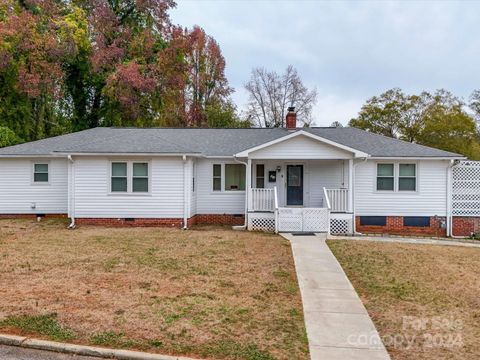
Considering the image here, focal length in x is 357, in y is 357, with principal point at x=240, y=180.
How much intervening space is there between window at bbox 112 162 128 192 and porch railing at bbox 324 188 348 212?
25.3ft

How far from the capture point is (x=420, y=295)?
251 inches

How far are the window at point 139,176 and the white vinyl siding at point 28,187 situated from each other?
3605 mm

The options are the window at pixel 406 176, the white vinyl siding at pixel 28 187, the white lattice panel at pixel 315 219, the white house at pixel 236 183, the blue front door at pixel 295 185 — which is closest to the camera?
the white lattice panel at pixel 315 219

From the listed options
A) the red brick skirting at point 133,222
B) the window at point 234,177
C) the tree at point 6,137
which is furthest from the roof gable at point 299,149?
the tree at point 6,137

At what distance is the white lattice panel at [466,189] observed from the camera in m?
14.5

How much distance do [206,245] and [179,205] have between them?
12.5 feet

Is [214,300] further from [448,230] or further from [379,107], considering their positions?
[379,107]

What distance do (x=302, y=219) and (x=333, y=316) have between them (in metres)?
7.86

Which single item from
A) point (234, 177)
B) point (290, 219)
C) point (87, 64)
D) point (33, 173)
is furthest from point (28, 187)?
point (87, 64)

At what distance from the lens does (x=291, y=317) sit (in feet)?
17.2

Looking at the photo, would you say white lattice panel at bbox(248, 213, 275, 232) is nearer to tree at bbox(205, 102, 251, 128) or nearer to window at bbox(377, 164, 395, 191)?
window at bbox(377, 164, 395, 191)

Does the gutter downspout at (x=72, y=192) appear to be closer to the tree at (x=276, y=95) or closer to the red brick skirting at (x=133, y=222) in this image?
the red brick skirting at (x=133, y=222)

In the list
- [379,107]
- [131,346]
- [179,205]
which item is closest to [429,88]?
[379,107]

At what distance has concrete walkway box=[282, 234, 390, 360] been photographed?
4.29 meters
